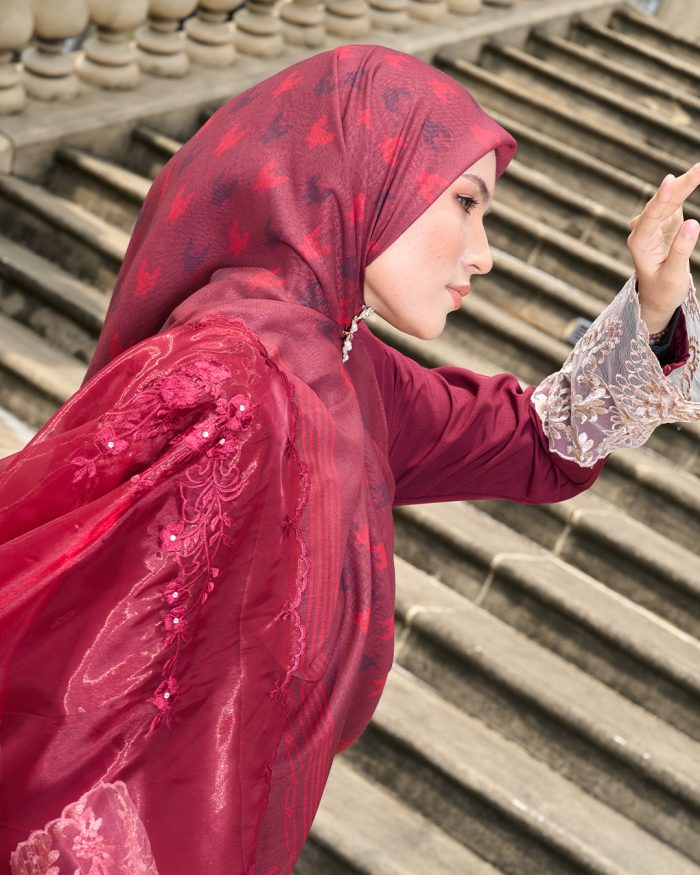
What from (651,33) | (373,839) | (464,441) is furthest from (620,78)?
(464,441)

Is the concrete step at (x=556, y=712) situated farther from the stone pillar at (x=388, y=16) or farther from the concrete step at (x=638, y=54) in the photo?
the concrete step at (x=638, y=54)

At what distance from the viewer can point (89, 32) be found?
9.16 metres

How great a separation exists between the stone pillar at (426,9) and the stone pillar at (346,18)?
42 centimetres

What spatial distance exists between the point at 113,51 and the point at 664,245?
138 inches

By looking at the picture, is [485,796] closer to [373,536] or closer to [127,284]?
[373,536]

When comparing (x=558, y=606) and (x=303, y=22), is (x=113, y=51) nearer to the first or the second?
(x=303, y=22)

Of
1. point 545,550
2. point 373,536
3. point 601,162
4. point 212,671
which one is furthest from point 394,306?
point 601,162

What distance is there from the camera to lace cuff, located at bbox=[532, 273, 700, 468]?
1.79m

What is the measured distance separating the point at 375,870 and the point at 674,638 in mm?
1136

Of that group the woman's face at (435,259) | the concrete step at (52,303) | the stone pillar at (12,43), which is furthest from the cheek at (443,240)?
the stone pillar at (12,43)

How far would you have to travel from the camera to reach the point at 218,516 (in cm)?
130

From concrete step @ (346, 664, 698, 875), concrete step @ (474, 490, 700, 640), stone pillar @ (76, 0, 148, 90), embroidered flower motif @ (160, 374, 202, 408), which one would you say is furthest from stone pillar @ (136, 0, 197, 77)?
embroidered flower motif @ (160, 374, 202, 408)

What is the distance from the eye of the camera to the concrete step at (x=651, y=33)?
671 cm

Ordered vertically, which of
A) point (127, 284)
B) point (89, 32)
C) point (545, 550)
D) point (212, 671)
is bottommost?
point (89, 32)
